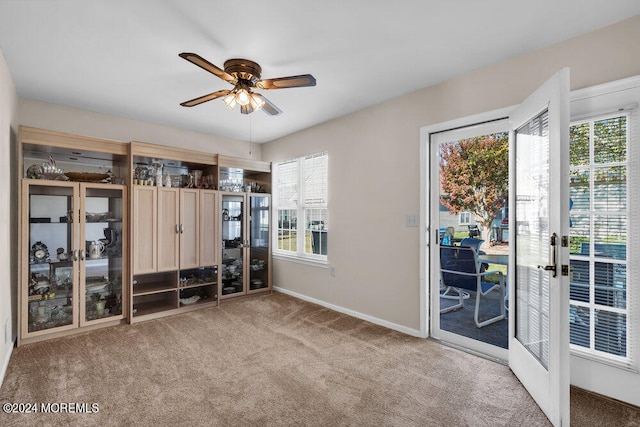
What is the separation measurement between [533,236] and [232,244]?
3.68 meters

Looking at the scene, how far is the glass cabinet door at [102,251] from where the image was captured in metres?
3.25

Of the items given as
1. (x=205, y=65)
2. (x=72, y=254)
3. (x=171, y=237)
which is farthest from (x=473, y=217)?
(x=72, y=254)

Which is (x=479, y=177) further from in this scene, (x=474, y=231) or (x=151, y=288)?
(x=151, y=288)

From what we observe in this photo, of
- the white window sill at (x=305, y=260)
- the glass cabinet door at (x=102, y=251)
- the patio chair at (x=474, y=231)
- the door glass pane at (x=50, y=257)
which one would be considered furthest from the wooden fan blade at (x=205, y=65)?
the patio chair at (x=474, y=231)

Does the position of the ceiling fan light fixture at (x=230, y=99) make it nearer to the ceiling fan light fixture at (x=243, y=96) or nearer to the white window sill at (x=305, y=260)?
the ceiling fan light fixture at (x=243, y=96)

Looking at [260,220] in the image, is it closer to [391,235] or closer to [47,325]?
[391,235]

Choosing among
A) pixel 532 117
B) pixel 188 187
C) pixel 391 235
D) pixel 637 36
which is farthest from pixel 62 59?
pixel 637 36

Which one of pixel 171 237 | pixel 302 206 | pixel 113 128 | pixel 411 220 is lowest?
pixel 171 237

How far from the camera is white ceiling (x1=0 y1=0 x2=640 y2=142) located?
6.03 feet

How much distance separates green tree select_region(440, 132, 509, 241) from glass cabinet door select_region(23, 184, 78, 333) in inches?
157

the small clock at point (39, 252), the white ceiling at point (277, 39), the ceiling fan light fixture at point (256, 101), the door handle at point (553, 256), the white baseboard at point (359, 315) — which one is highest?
the white ceiling at point (277, 39)

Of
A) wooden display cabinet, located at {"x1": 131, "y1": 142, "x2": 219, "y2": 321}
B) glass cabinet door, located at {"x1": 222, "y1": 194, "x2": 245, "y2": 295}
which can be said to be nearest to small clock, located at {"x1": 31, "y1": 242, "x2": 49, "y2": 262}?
wooden display cabinet, located at {"x1": 131, "y1": 142, "x2": 219, "y2": 321}

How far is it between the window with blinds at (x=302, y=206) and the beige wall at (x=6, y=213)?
3015 mm

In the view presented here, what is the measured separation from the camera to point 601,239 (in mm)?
2076
